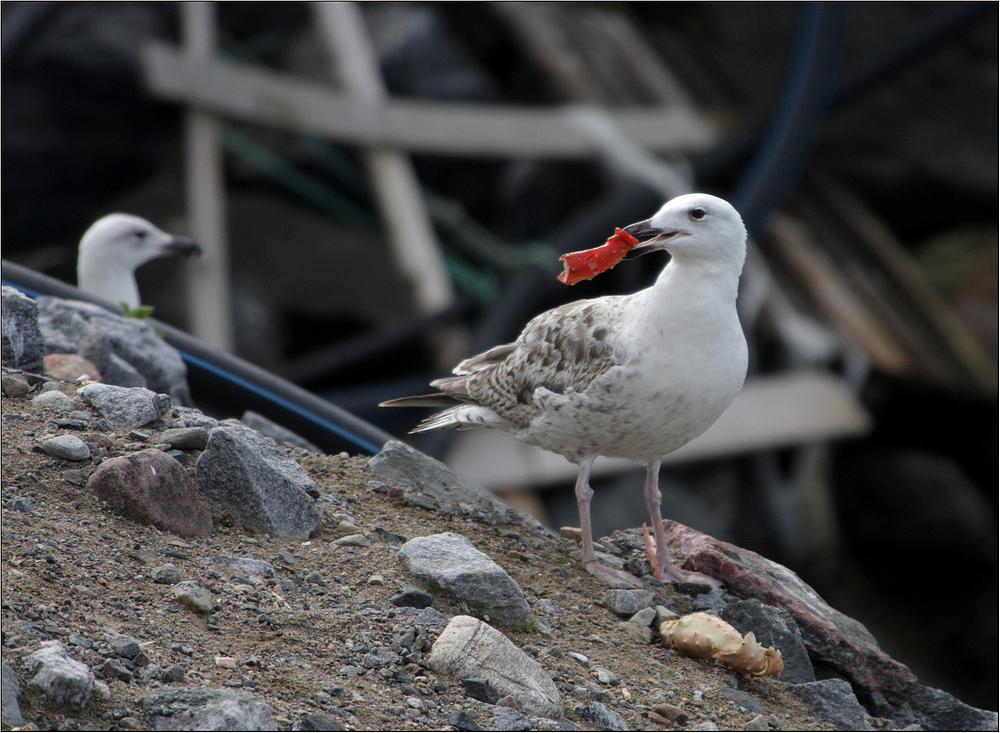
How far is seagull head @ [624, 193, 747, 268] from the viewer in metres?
4.11

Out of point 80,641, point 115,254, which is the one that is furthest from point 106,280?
point 80,641

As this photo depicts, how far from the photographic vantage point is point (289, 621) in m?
3.14

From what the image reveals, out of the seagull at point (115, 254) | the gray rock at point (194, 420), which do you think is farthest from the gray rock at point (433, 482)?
the seagull at point (115, 254)

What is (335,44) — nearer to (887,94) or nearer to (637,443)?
(887,94)

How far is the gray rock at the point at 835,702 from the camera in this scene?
3.64 meters

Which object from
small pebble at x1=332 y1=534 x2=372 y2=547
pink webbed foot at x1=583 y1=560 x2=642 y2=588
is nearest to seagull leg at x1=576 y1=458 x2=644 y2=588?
pink webbed foot at x1=583 y1=560 x2=642 y2=588

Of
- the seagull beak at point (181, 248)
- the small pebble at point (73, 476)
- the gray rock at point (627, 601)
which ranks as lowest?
the small pebble at point (73, 476)

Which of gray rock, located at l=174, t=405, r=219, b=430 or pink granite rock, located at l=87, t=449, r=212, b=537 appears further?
gray rock, located at l=174, t=405, r=219, b=430

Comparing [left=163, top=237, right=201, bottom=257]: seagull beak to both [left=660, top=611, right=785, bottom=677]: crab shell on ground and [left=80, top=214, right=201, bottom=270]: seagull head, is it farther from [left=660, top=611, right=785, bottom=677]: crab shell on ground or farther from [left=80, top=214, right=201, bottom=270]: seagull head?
[left=660, top=611, right=785, bottom=677]: crab shell on ground

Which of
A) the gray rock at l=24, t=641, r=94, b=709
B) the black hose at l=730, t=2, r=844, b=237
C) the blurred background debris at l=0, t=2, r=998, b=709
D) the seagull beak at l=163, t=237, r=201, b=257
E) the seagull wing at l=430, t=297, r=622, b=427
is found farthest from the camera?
the blurred background debris at l=0, t=2, r=998, b=709

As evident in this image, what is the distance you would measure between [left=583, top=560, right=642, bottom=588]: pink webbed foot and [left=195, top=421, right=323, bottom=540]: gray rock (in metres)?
1.13

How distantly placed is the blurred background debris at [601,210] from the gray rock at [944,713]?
17.1 ft

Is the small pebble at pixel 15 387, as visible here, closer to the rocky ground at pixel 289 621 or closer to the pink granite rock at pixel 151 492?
the rocky ground at pixel 289 621

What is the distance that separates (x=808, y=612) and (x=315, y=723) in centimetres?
212
